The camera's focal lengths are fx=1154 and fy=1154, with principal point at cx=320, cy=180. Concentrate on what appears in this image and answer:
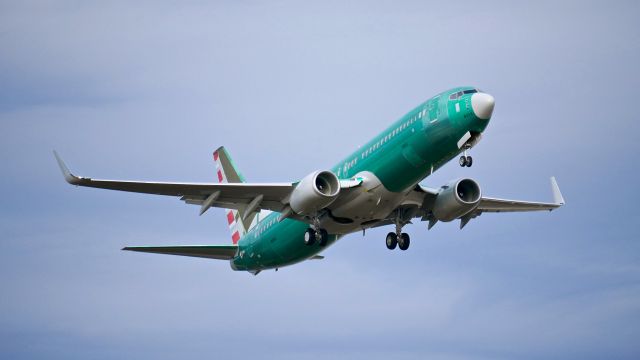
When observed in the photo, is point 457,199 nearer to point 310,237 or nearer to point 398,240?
point 398,240

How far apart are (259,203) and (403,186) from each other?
724 cm

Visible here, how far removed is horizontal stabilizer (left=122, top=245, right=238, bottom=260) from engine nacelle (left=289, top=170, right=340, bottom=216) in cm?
920

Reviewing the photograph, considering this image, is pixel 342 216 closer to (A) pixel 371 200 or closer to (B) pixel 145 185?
(A) pixel 371 200

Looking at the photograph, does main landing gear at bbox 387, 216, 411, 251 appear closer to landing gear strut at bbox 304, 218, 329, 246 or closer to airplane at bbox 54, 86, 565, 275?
airplane at bbox 54, 86, 565, 275

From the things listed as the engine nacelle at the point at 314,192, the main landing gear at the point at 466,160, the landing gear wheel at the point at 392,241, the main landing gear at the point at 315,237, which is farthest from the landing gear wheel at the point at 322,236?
the main landing gear at the point at 466,160

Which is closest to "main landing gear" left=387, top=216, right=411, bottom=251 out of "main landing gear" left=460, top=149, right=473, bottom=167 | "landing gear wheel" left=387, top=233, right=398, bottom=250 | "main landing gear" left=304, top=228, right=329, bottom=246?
"landing gear wheel" left=387, top=233, right=398, bottom=250

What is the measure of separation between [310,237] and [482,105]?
11.3 m

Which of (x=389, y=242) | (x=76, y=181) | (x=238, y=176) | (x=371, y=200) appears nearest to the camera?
(x=76, y=181)

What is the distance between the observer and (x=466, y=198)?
55.7 m

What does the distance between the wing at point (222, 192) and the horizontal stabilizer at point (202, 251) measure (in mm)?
5272

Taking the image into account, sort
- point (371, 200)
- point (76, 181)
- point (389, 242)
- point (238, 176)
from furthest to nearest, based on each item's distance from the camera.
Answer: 1. point (238, 176)
2. point (389, 242)
3. point (371, 200)
4. point (76, 181)

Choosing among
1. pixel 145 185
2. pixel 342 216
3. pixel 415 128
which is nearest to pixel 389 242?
pixel 342 216

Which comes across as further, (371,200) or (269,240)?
(269,240)

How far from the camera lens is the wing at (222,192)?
169ft
